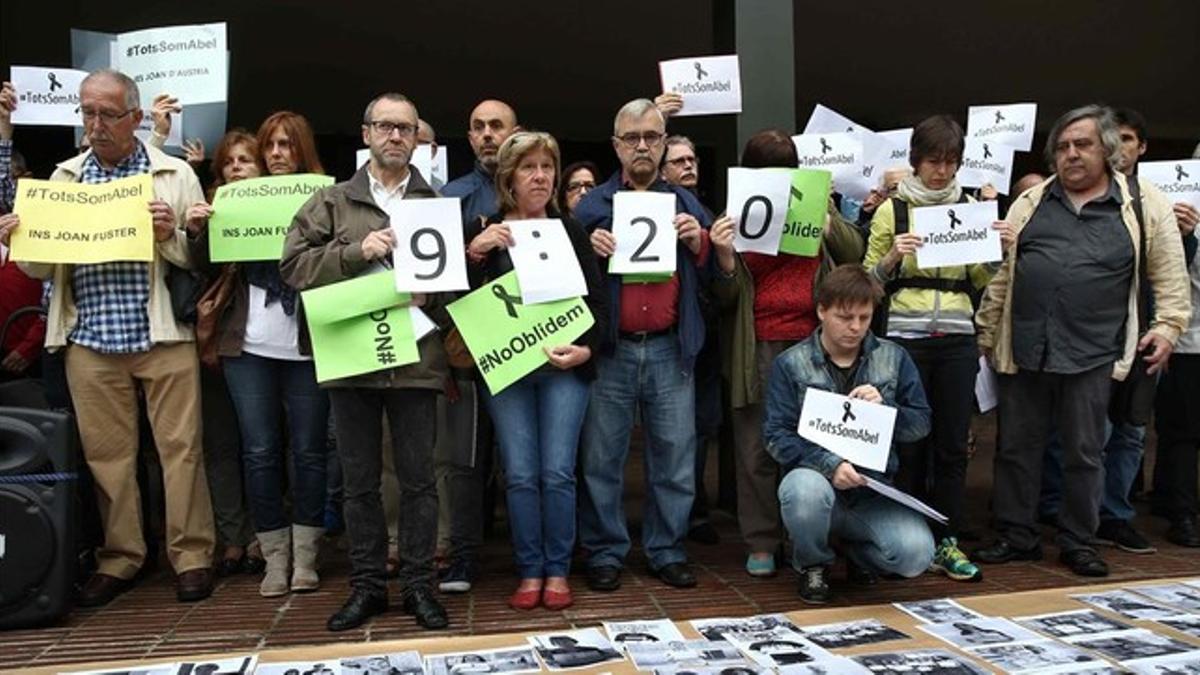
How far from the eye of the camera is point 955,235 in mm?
3977

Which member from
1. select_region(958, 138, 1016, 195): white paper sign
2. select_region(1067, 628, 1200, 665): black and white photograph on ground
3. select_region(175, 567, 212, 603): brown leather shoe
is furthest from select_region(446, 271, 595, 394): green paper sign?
select_region(958, 138, 1016, 195): white paper sign

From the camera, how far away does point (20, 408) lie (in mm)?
3643

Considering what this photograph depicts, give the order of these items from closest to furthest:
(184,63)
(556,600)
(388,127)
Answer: (388,127) → (556,600) → (184,63)

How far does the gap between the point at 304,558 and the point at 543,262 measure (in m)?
1.57

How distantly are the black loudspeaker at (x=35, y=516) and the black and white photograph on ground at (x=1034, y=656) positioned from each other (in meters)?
3.13

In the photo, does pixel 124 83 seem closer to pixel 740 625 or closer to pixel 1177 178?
pixel 740 625

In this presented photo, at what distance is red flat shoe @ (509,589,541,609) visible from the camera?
3.71 metres

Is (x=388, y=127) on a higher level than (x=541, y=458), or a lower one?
higher

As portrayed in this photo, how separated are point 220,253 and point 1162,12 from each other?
8421 millimetres

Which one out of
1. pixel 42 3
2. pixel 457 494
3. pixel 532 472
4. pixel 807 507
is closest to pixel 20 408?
pixel 457 494

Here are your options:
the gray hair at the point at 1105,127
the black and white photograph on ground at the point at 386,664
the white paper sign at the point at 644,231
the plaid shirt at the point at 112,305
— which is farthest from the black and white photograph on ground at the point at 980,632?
the plaid shirt at the point at 112,305

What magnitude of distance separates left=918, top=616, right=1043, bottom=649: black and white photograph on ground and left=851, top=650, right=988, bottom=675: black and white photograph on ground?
13cm

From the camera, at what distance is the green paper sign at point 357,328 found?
11.1 feet

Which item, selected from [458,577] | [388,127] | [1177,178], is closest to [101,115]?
[388,127]
